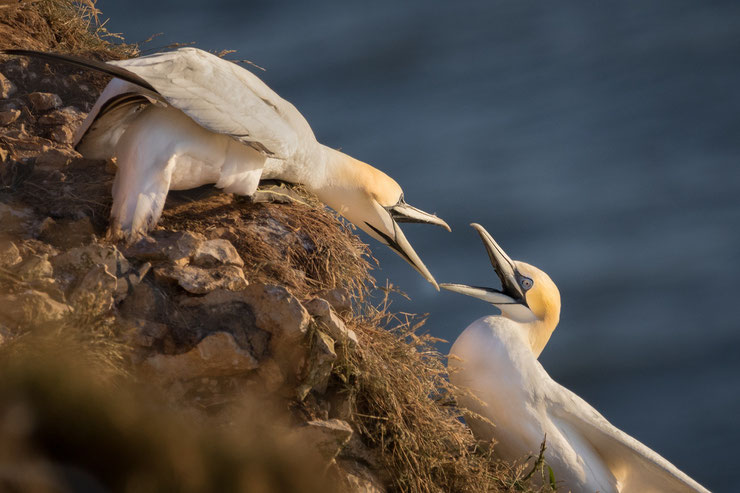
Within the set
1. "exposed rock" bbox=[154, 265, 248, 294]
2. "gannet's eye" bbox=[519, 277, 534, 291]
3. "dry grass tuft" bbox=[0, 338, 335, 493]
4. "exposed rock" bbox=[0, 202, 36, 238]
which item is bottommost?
"dry grass tuft" bbox=[0, 338, 335, 493]

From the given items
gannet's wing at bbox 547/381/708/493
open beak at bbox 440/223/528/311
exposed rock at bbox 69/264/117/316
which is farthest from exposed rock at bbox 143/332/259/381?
open beak at bbox 440/223/528/311

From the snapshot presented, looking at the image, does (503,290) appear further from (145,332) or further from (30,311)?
(30,311)

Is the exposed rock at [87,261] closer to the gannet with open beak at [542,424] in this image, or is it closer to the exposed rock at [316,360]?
the exposed rock at [316,360]

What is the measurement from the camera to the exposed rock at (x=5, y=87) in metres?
4.80

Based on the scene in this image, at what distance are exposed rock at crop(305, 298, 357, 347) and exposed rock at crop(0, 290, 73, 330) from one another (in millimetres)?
926

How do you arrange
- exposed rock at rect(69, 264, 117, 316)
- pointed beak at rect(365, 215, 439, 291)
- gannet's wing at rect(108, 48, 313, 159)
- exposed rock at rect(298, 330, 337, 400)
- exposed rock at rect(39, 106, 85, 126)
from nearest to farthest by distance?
exposed rock at rect(69, 264, 117, 316)
exposed rock at rect(298, 330, 337, 400)
gannet's wing at rect(108, 48, 313, 159)
exposed rock at rect(39, 106, 85, 126)
pointed beak at rect(365, 215, 439, 291)

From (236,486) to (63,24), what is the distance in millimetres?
3075

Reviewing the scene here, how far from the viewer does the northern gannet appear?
411cm

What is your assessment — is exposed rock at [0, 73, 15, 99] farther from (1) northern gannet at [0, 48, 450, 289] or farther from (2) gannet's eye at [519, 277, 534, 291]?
(2) gannet's eye at [519, 277, 534, 291]

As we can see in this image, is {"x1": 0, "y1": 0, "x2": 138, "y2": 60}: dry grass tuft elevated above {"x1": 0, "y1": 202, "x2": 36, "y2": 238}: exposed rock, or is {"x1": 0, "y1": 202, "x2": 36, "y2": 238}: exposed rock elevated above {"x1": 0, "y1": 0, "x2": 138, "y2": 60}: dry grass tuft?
{"x1": 0, "y1": 0, "x2": 138, "y2": 60}: dry grass tuft

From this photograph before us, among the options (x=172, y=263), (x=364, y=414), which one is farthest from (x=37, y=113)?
(x=364, y=414)

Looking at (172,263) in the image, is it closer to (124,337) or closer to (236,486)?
(124,337)

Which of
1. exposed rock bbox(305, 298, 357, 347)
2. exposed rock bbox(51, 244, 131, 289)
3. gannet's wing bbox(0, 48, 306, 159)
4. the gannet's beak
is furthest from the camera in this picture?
the gannet's beak

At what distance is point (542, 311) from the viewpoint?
20.6 feet
